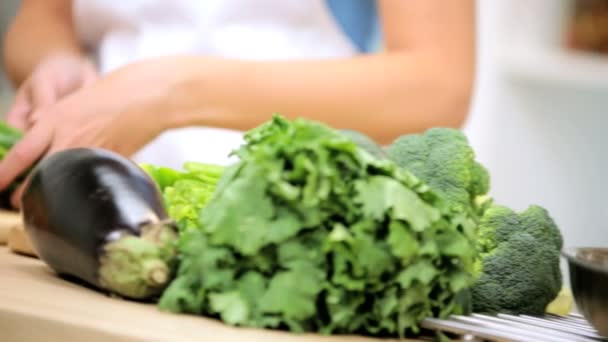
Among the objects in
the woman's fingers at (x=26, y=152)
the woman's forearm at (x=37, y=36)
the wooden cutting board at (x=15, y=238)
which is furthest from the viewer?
the woman's forearm at (x=37, y=36)

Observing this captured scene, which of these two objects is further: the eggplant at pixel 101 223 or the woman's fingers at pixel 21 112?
the woman's fingers at pixel 21 112

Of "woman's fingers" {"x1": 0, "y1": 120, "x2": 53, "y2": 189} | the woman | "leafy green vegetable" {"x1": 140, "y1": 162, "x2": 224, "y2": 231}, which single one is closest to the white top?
the woman

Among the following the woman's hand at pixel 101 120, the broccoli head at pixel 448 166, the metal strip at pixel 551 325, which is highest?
the broccoli head at pixel 448 166

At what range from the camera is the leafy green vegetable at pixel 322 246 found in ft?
1.93

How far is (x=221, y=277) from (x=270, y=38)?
85 centimetres

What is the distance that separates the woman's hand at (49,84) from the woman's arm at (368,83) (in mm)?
271

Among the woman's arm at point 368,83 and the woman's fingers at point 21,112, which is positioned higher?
the woman's arm at point 368,83

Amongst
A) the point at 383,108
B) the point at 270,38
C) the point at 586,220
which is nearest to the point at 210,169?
the point at 383,108

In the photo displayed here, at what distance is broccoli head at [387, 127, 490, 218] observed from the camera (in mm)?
754

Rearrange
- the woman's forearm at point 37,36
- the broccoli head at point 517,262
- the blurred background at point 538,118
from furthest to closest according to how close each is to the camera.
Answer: the blurred background at point 538,118 → the woman's forearm at point 37,36 → the broccoli head at point 517,262

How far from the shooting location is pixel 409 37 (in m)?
1.27

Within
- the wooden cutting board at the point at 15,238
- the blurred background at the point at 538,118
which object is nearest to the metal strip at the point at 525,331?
the wooden cutting board at the point at 15,238

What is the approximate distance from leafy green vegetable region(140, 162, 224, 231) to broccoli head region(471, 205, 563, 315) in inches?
9.6

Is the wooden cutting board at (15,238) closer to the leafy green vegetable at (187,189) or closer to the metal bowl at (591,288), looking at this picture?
the leafy green vegetable at (187,189)
